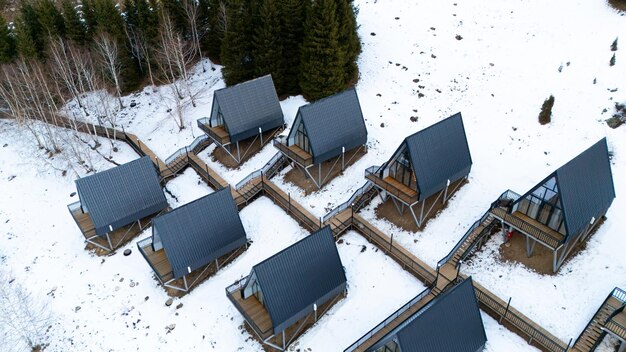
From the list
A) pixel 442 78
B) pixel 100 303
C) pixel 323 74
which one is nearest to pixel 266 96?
pixel 323 74

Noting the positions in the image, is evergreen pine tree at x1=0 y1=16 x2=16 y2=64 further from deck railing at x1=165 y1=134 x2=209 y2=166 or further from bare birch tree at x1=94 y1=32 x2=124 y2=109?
deck railing at x1=165 y1=134 x2=209 y2=166

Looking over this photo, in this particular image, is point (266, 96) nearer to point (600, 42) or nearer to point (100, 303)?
point (100, 303)

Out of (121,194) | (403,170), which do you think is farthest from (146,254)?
(403,170)

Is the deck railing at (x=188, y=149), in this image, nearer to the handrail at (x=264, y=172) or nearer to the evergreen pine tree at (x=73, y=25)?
the handrail at (x=264, y=172)

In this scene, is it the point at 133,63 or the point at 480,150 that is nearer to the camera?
the point at 480,150

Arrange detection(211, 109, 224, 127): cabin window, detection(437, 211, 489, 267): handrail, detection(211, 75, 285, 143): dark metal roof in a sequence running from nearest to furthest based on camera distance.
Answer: detection(437, 211, 489, 267): handrail → detection(211, 75, 285, 143): dark metal roof → detection(211, 109, 224, 127): cabin window

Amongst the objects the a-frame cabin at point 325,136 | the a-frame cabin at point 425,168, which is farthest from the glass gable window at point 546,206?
the a-frame cabin at point 325,136

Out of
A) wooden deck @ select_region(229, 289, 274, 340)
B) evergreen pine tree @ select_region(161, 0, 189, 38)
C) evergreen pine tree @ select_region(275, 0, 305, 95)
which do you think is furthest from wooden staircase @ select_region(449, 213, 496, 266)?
evergreen pine tree @ select_region(161, 0, 189, 38)

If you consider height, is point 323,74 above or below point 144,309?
above
